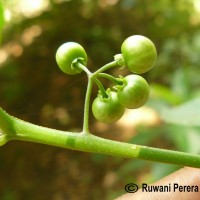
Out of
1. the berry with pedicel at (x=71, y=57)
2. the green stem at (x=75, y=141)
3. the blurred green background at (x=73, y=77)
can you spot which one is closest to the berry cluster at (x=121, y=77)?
the berry with pedicel at (x=71, y=57)

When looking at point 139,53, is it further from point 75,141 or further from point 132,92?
point 75,141

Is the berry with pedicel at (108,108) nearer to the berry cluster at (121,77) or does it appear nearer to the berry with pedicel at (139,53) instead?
the berry cluster at (121,77)

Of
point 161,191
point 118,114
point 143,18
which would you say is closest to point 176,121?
point 161,191

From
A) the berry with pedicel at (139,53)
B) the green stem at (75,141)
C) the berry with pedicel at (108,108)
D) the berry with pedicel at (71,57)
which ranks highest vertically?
the berry with pedicel at (71,57)

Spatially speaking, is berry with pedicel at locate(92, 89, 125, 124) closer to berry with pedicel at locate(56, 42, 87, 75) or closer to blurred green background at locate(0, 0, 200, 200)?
berry with pedicel at locate(56, 42, 87, 75)

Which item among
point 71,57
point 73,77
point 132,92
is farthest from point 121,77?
point 73,77

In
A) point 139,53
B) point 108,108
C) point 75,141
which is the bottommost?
point 75,141

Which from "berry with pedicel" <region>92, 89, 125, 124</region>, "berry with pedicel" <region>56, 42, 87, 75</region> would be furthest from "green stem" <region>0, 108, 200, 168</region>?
"berry with pedicel" <region>56, 42, 87, 75</region>
